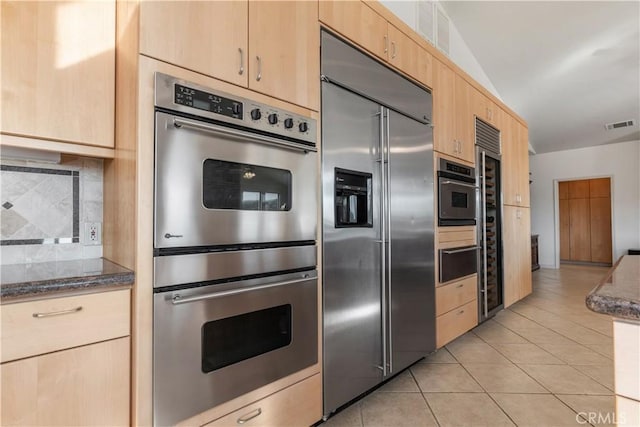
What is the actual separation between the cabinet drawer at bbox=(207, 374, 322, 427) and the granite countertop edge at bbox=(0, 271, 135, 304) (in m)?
0.67

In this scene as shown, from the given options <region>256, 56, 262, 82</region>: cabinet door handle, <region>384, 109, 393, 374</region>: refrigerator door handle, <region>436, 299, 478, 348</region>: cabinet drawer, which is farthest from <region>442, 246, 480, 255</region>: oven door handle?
<region>256, 56, 262, 82</region>: cabinet door handle

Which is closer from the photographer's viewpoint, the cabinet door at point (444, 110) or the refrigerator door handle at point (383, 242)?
the refrigerator door handle at point (383, 242)

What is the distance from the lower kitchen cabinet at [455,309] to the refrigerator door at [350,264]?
833 mm

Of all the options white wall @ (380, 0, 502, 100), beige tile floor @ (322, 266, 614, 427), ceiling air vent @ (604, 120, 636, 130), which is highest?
white wall @ (380, 0, 502, 100)

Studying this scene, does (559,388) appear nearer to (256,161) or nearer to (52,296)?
(256,161)

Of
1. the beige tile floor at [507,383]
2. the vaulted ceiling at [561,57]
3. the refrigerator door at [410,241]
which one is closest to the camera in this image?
the beige tile floor at [507,383]

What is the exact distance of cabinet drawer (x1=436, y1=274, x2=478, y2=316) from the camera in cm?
270

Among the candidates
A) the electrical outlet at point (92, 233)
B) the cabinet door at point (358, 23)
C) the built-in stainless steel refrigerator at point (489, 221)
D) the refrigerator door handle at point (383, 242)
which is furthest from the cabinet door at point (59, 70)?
the built-in stainless steel refrigerator at point (489, 221)

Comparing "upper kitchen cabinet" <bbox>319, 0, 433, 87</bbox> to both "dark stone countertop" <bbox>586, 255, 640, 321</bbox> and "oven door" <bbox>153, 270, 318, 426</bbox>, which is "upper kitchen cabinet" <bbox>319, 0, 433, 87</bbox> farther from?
"dark stone countertop" <bbox>586, 255, 640, 321</bbox>

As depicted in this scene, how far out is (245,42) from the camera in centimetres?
148

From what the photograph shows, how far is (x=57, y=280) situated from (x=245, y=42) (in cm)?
117

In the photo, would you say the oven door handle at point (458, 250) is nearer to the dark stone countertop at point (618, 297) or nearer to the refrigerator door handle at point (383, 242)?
the refrigerator door handle at point (383, 242)

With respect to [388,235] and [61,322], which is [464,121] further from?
[61,322]

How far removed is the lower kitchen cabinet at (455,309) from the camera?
2.69 meters
